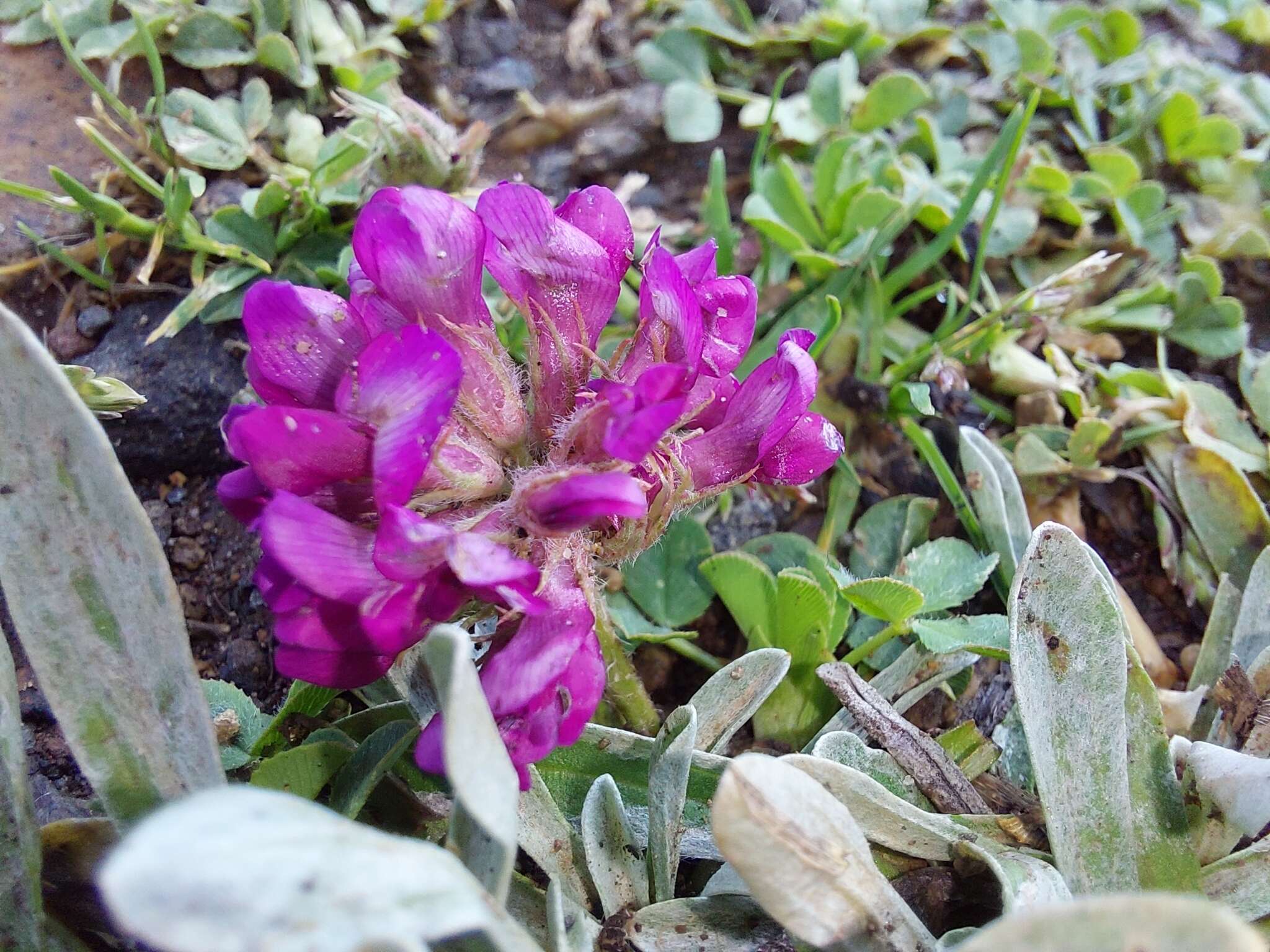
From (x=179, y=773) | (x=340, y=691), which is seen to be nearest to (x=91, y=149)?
(x=340, y=691)

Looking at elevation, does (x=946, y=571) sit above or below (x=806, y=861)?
below

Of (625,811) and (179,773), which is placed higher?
(179,773)

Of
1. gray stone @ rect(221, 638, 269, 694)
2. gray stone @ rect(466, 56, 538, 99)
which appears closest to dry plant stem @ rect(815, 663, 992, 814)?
gray stone @ rect(221, 638, 269, 694)

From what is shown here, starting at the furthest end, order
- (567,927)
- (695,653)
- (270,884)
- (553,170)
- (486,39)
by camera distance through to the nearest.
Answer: (486,39) → (553,170) → (695,653) → (567,927) → (270,884)

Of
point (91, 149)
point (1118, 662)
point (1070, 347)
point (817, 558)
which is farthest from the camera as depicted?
point (1070, 347)

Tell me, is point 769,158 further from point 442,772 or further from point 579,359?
point 442,772

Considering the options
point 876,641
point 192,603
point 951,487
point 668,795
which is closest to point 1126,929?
point 668,795

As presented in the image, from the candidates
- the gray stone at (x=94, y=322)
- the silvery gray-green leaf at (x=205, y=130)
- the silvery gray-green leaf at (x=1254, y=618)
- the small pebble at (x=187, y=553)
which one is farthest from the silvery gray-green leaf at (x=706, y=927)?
the silvery gray-green leaf at (x=205, y=130)

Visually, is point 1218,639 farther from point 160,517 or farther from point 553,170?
point 160,517
